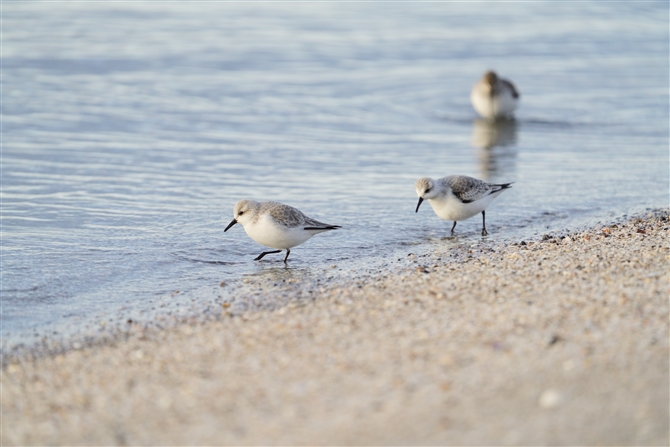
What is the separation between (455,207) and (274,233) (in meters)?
2.10

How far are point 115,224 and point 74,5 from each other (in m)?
19.0

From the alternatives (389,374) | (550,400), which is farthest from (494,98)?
(550,400)

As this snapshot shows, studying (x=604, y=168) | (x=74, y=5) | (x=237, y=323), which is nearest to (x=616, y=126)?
(x=604, y=168)

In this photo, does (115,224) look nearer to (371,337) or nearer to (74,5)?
(371,337)

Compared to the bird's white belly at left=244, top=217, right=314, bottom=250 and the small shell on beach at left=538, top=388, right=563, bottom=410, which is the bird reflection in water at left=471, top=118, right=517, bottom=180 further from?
the small shell on beach at left=538, top=388, right=563, bottom=410

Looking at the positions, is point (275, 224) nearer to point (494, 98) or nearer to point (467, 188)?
point (467, 188)

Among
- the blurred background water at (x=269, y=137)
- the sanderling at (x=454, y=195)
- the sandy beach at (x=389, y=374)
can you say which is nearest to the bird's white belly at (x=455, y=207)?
the sanderling at (x=454, y=195)

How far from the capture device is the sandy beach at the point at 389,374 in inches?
165

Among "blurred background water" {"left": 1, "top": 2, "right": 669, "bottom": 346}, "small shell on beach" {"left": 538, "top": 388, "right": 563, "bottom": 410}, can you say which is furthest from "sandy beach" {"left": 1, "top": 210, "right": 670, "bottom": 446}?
"blurred background water" {"left": 1, "top": 2, "right": 669, "bottom": 346}

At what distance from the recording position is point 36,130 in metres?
13.5

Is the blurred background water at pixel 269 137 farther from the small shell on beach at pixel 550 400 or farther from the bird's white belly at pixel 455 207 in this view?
the small shell on beach at pixel 550 400

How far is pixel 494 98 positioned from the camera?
15.6 metres

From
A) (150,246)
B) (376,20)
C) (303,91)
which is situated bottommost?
(150,246)

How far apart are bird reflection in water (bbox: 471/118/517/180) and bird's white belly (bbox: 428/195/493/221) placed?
261 centimetres
